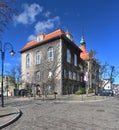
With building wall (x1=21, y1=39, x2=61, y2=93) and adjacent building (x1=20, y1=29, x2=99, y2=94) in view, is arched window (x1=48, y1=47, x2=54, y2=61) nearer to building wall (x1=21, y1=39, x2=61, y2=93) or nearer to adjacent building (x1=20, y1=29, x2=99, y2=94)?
adjacent building (x1=20, y1=29, x2=99, y2=94)

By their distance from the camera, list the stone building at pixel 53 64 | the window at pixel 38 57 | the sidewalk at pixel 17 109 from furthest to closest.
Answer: the window at pixel 38 57
the stone building at pixel 53 64
the sidewalk at pixel 17 109

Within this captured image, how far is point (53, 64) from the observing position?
171 feet

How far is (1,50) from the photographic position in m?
22.3

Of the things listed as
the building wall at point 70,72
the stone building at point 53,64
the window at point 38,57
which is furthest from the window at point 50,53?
the window at point 38,57

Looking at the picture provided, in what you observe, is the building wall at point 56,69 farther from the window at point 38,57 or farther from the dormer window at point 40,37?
the dormer window at point 40,37

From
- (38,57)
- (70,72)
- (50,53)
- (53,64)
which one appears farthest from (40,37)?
(70,72)

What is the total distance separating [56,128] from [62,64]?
4153 cm

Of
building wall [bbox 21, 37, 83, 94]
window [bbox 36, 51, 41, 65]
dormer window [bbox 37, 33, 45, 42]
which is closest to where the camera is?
building wall [bbox 21, 37, 83, 94]

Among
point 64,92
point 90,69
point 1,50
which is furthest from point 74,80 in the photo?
point 1,50

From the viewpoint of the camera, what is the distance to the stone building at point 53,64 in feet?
168

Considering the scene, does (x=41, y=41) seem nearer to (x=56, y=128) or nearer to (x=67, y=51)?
(x=67, y=51)

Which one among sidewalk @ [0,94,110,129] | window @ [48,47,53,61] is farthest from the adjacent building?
sidewalk @ [0,94,110,129]

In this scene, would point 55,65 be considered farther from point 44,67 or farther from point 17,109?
point 17,109

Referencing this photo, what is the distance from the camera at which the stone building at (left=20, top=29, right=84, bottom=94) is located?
51209 mm
